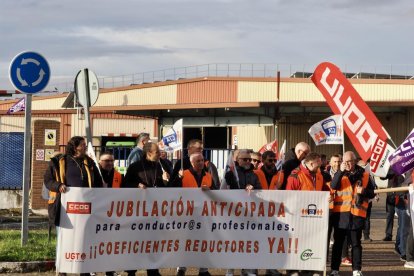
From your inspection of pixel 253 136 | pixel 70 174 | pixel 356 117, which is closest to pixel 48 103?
pixel 253 136

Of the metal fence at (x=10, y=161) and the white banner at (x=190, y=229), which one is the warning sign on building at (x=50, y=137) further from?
the white banner at (x=190, y=229)

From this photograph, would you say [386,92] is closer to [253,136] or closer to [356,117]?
[253,136]

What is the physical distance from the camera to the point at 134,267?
11008mm

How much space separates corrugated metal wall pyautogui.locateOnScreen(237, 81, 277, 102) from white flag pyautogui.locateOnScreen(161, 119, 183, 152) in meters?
26.1

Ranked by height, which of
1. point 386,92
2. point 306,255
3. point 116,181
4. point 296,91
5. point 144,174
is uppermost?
point 296,91

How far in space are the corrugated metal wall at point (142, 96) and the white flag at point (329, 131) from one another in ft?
94.0

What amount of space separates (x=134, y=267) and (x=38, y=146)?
12.2 m

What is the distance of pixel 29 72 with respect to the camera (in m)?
13.4

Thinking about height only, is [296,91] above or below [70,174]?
above

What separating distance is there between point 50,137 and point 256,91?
1983 centimetres

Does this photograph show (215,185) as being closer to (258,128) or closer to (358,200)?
(358,200)

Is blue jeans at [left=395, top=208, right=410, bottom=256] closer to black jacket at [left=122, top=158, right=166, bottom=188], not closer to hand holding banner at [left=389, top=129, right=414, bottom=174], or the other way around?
hand holding banner at [left=389, top=129, right=414, bottom=174]

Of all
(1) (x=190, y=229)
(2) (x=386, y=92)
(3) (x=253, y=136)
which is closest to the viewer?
(1) (x=190, y=229)

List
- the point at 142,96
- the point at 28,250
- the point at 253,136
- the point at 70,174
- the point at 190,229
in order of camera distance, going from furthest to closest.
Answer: the point at 142,96 → the point at 253,136 → the point at 28,250 → the point at 190,229 → the point at 70,174
